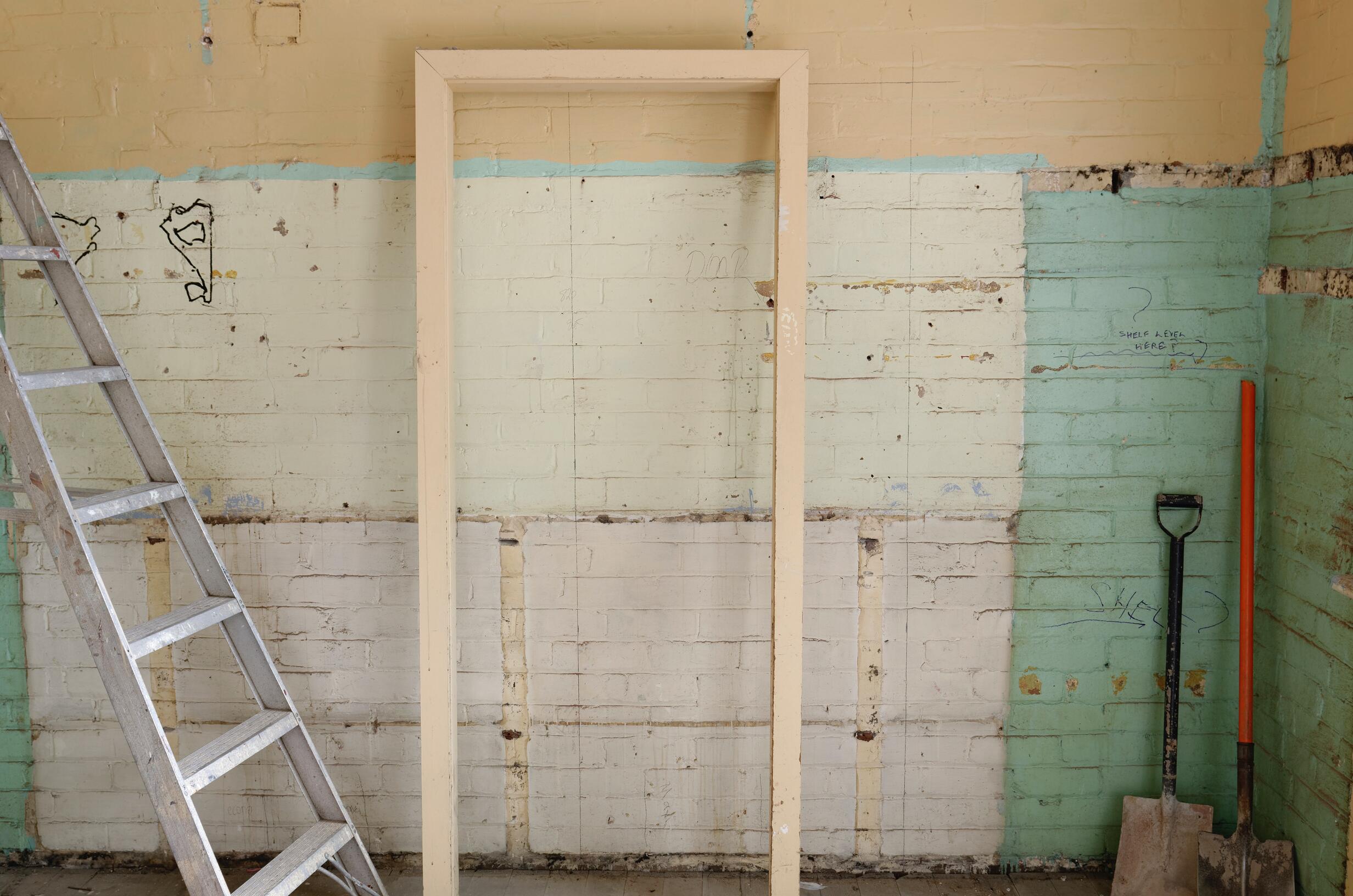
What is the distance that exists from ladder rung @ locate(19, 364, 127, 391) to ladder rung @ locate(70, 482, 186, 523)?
0.94 feet

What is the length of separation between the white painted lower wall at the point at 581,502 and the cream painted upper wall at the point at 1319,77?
2.47 ft

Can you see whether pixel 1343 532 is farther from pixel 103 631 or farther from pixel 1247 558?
pixel 103 631

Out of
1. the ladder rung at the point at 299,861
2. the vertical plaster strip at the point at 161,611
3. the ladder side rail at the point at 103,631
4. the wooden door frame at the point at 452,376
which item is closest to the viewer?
the ladder side rail at the point at 103,631

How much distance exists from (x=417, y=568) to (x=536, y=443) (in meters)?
0.54

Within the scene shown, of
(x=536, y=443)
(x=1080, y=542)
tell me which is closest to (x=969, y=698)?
(x=1080, y=542)

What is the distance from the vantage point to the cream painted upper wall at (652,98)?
2.73 m

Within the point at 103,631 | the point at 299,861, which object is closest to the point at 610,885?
the point at 299,861

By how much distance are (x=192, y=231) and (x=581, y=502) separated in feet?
4.59

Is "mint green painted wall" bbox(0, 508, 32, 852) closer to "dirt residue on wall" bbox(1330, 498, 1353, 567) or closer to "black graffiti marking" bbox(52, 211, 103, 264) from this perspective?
"black graffiti marking" bbox(52, 211, 103, 264)

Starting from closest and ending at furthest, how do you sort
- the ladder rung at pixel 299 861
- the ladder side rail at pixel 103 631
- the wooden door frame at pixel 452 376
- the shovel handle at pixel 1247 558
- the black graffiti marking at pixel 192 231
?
the ladder side rail at pixel 103 631, the ladder rung at pixel 299 861, the wooden door frame at pixel 452 376, the shovel handle at pixel 1247 558, the black graffiti marking at pixel 192 231

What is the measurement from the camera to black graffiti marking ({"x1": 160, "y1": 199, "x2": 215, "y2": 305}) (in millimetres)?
2832

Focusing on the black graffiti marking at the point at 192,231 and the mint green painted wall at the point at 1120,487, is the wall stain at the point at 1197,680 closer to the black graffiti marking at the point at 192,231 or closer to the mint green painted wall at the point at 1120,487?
the mint green painted wall at the point at 1120,487

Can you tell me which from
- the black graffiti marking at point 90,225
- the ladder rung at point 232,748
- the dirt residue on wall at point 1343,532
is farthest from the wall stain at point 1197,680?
the black graffiti marking at point 90,225

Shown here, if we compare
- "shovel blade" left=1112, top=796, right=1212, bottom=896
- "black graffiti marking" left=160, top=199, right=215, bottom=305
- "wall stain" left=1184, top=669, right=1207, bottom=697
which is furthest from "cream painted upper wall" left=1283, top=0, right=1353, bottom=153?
"black graffiti marking" left=160, top=199, right=215, bottom=305
